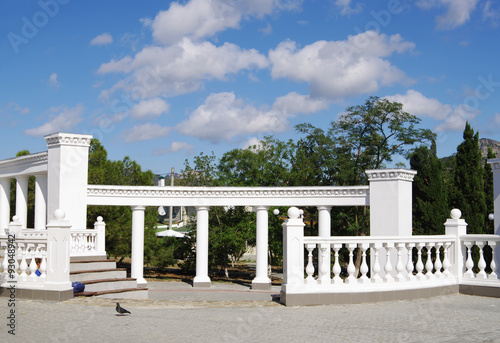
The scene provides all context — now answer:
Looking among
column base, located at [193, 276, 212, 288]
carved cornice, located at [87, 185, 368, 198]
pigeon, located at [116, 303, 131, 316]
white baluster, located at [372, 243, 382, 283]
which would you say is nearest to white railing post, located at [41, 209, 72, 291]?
pigeon, located at [116, 303, 131, 316]

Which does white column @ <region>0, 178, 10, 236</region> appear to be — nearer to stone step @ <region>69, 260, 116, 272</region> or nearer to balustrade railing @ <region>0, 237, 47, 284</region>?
stone step @ <region>69, 260, 116, 272</region>

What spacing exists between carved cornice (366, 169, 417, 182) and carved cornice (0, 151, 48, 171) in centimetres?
1131

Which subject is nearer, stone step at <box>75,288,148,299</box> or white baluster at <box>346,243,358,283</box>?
white baluster at <box>346,243,358,283</box>

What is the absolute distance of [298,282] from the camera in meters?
8.62

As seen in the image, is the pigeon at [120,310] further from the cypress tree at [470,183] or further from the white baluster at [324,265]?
the cypress tree at [470,183]

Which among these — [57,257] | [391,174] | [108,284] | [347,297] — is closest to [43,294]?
[57,257]

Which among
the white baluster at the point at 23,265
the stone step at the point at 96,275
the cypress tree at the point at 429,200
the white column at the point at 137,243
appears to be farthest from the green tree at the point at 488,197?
the white baluster at the point at 23,265

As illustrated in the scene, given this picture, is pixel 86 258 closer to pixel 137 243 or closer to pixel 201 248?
pixel 137 243

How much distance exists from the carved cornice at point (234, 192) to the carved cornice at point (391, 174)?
0.87 metres

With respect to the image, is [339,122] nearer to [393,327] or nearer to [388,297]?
[388,297]

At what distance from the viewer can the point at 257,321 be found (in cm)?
738

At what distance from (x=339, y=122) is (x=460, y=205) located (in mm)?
10099

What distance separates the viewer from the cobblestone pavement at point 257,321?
6.40 meters

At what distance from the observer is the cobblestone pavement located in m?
6.40
